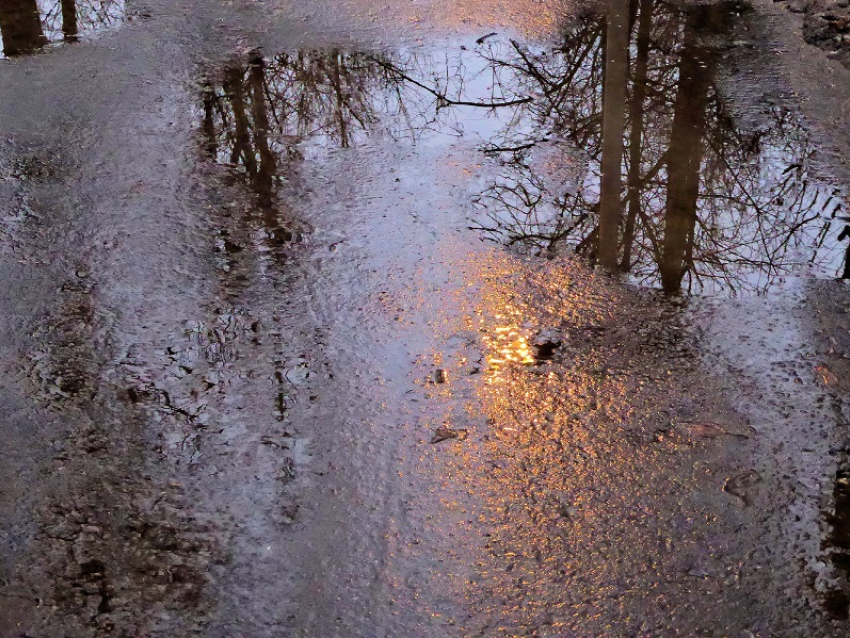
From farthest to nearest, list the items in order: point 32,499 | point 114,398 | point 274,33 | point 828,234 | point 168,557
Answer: point 274,33, point 828,234, point 114,398, point 32,499, point 168,557

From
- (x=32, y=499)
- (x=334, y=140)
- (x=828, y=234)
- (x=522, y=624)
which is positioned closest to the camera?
(x=522, y=624)

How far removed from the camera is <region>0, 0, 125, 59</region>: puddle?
7023 mm

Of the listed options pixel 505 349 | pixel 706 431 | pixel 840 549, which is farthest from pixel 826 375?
pixel 505 349

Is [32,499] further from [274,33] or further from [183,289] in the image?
[274,33]

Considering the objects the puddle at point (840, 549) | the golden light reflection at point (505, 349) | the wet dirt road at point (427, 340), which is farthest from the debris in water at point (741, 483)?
the golden light reflection at point (505, 349)

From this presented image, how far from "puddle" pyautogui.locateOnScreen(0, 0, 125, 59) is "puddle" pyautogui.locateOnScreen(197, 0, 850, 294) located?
1.73m

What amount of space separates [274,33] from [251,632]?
17.4 ft

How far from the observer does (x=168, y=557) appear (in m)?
3.08

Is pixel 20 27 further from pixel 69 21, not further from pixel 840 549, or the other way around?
pixel 840 549

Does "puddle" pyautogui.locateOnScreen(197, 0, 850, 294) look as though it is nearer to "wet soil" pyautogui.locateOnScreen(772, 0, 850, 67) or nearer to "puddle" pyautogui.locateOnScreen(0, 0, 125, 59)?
"wet soil" pyautogui.locateOnScreen(772, 0, 850, 67)

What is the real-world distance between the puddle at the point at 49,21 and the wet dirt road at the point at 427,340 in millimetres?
468

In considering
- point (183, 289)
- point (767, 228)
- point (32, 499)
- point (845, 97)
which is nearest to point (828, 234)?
point (767, 228)

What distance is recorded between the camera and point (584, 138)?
5.46m

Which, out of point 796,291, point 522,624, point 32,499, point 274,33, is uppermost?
point 274,33
